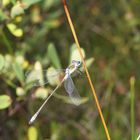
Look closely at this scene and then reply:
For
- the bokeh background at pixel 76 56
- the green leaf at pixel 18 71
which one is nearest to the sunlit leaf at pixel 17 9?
the bokeh background at pixel 76 56

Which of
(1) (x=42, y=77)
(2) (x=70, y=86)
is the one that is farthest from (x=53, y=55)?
(2) (x=70, y=86)

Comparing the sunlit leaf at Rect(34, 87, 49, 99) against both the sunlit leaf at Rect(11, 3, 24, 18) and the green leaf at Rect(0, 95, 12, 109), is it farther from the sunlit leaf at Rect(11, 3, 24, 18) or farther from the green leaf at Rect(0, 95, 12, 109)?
the sunlit leaf at Rect(11, 3, 24, 18)

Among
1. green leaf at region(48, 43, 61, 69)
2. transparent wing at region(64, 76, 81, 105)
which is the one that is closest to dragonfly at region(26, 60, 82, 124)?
transparent wing at region(64, 76, 81, 105)

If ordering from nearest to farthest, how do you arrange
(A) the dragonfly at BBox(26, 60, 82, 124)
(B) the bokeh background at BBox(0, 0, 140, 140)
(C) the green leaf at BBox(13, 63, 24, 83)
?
(A) the dragonfly at BBox(26, 60, 82, 124) < (C) the green leaf at BBox(13, 63, 24, 83) < (B) the bokeh background at BBox(0, 0, 140, 140)

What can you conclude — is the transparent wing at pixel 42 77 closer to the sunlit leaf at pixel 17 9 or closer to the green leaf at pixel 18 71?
the green leaf at pixel 18 71

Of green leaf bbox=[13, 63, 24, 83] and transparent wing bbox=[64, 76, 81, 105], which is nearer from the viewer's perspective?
transparent wing bbox=[64, 76, 81, 105]

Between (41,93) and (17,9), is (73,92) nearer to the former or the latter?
(41,93)

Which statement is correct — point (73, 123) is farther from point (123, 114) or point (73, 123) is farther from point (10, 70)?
point (10, 70)

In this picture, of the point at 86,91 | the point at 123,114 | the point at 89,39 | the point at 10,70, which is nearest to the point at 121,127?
the point at 123,114

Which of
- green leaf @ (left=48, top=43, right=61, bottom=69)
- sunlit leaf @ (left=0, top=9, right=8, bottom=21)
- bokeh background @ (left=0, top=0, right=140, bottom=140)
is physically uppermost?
sunlit leaf @ (left=0, top=9, right=8, bottom=21)
